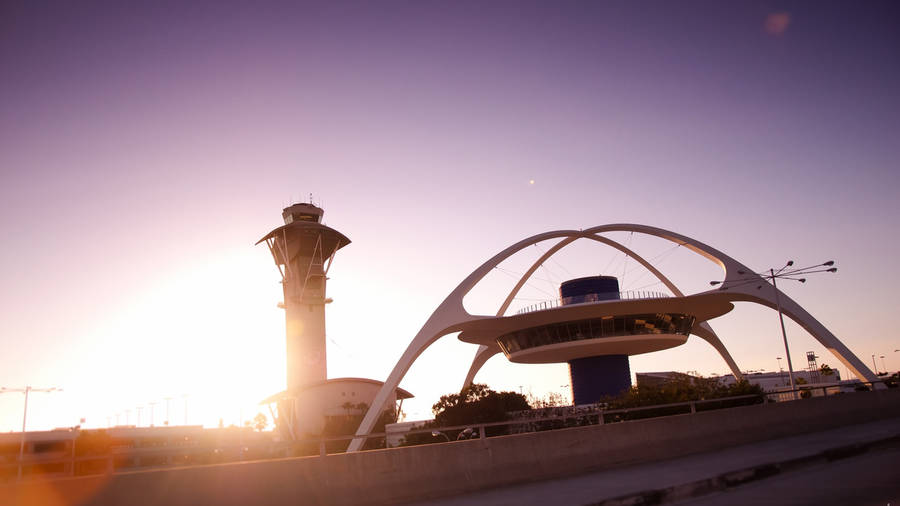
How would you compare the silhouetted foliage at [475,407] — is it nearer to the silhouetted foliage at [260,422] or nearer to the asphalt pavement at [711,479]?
the asphalt pavement at [711,479]

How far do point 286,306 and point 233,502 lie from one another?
93.2 metres

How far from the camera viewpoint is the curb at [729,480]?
10.7m

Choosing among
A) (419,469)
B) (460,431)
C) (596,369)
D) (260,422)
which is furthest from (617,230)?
(260,422)

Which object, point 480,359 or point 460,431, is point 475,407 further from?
point 480,359

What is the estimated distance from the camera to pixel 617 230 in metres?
67.4

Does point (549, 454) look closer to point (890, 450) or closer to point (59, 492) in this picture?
point (890, 450)

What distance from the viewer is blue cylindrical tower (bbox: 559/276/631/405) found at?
66.1 meters

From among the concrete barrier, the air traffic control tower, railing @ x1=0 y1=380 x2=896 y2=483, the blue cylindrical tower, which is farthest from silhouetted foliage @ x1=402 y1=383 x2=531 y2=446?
the concrete barrier

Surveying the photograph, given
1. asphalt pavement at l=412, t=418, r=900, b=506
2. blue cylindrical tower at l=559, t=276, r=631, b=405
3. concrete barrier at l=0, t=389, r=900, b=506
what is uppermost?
blue cylindrical tower at l=559, t=276, r=631, b=405

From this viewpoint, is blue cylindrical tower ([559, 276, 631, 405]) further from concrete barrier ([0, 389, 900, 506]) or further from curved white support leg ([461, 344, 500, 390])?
concrete barrier ([0, 389, 900, 506])

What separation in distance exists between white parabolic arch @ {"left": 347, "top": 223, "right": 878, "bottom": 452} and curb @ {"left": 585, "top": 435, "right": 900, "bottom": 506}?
41.8 m

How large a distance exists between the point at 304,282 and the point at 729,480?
9337 cm

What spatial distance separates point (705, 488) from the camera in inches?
457

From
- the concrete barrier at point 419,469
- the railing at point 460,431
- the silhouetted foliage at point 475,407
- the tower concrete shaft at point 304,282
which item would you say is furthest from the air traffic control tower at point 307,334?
the concrete barrier at point 419,469
